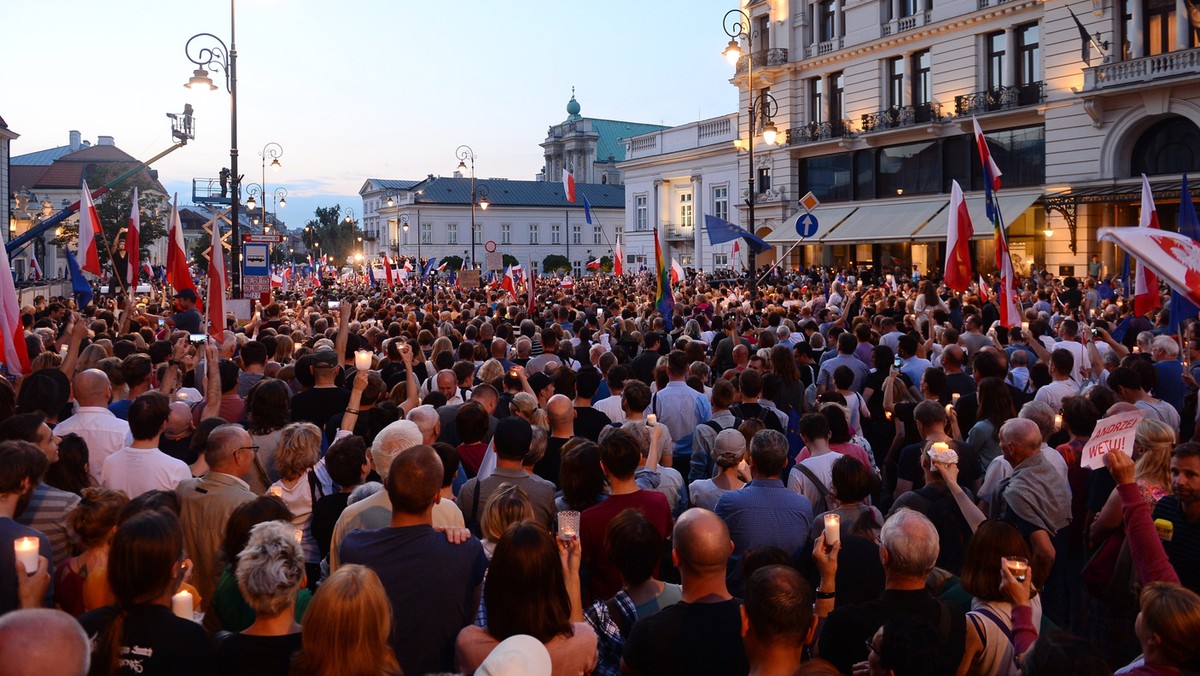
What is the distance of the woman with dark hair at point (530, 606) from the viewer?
3.67 metres

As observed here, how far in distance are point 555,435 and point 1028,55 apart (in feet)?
104

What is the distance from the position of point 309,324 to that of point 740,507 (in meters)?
13.5

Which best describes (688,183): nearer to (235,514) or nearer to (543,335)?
(543,335)

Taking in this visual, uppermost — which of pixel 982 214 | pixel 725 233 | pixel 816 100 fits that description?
pixel 816 100

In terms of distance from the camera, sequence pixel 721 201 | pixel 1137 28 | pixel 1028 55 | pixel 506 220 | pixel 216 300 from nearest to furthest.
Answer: pixel 216 300 < pixel 1137 28 < pixel 1028 55 < pixel 721 201 < pixel 506 220

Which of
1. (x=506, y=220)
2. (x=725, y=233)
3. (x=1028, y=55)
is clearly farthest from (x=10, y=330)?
(x=506, y=220)

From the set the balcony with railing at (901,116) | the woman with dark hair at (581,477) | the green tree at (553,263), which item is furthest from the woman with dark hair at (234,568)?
the green tree at (553,263)

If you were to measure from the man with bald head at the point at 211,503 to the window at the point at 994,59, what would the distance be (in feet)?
112

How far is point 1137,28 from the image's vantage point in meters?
28.2

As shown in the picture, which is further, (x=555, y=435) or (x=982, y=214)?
(x=982, y=214)

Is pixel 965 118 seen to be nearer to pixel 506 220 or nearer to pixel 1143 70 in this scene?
pixel 1143 70

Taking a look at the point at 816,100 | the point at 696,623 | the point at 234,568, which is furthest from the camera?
the point at 816,100

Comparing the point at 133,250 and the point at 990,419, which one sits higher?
the point at 133,250

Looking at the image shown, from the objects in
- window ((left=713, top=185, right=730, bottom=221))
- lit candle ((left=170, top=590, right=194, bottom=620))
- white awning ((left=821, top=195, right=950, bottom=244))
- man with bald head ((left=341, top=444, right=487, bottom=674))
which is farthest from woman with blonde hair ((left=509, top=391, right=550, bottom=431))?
window ((left=713, top=185, right=730, bottom=221))
